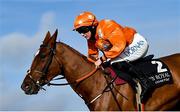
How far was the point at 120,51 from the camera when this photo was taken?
10117mm

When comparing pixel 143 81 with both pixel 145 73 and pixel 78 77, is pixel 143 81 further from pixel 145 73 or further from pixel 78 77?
Result: pixel 78 77

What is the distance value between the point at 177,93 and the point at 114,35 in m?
2.01

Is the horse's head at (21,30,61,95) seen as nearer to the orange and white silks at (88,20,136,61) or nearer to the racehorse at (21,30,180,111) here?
the racehorse at (21,30,180,111)

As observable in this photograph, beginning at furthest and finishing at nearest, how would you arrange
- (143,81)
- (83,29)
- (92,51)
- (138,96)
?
(92,51)
(83,29)
(143,81)
(138,96)

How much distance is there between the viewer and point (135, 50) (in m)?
10.6

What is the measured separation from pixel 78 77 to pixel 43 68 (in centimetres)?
79

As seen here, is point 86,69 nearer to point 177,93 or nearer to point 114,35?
point 114,35

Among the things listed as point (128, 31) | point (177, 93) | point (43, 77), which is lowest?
point (177, 93)

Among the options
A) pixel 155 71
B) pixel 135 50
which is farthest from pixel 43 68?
pixel 155 71

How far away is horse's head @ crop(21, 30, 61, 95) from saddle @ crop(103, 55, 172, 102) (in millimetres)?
1231

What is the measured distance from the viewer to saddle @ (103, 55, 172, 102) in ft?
34.1

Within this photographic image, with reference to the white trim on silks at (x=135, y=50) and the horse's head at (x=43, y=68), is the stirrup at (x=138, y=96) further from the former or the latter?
the horse's head at (x=43, y=68)

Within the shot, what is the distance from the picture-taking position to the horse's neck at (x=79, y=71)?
34.7ft

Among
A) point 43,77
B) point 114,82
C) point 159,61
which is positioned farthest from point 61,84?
point 159,61
